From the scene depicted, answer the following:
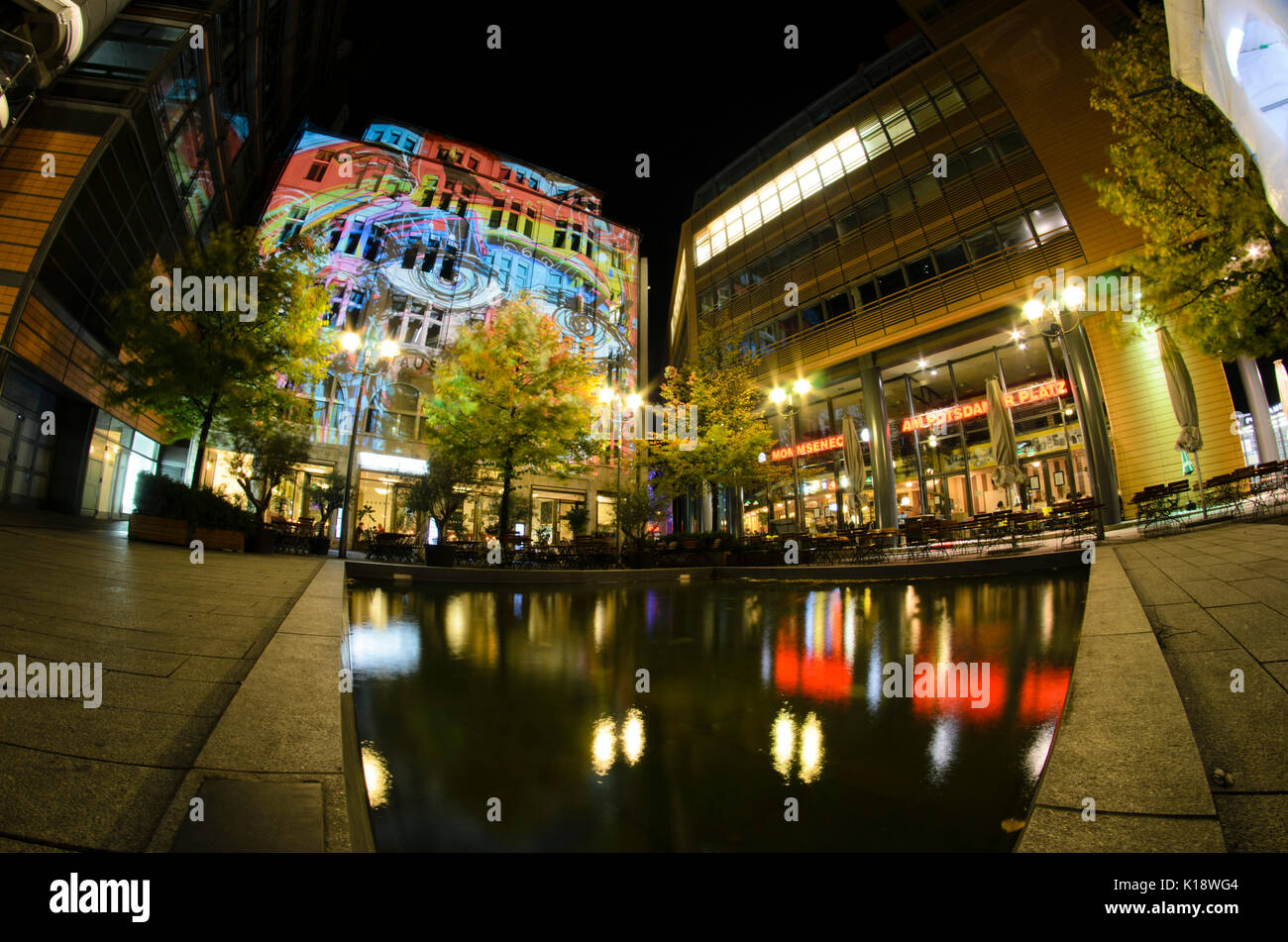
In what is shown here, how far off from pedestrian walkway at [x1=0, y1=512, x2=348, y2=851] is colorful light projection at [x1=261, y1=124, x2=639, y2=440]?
30451 mm

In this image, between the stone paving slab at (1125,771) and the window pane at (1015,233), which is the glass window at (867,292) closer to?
the window pane at (1015,233)

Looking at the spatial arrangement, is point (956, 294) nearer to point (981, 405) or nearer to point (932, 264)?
point (932, 264)

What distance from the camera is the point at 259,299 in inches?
644

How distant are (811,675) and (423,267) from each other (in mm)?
42323

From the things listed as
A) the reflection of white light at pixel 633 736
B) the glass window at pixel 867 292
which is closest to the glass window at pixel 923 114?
the glass window at pixel 867 292

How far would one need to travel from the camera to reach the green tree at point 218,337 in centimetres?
1534

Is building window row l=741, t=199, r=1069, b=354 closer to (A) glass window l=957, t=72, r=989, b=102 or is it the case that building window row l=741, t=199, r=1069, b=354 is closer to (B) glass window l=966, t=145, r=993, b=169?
(B) glass window l=966, t=145, r=993, b=169

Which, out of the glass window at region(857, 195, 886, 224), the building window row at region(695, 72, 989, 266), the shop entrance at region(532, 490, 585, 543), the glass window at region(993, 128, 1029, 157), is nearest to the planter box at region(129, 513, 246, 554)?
the shop entrance at region(532, 490, 585, 543)

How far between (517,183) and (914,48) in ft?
102

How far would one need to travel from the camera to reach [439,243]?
1582 inches

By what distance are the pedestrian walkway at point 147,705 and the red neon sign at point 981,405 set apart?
81.0 ft

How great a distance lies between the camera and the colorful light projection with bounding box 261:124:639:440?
119ft
